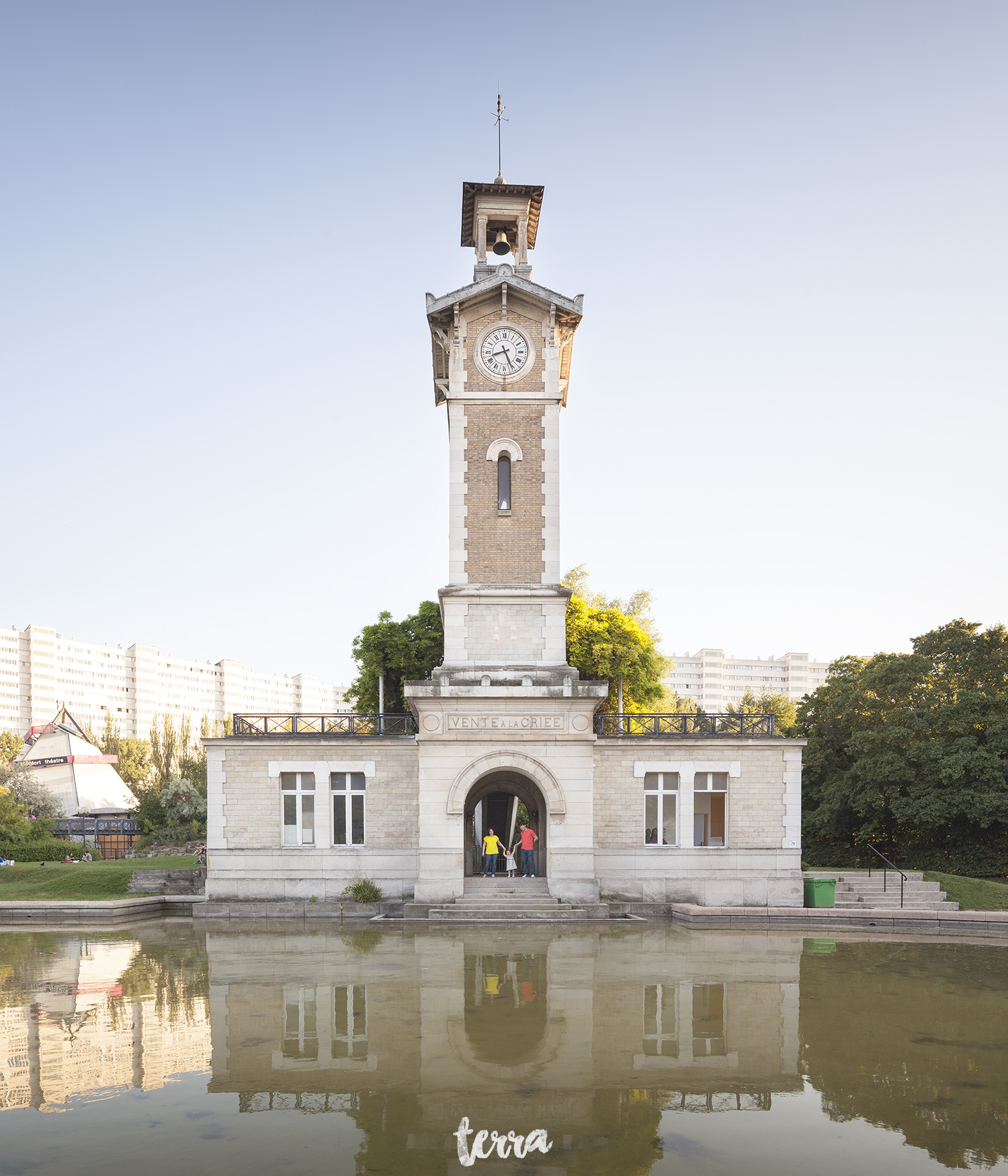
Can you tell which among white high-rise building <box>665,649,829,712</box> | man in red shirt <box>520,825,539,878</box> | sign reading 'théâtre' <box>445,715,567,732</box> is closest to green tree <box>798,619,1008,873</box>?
man in red shirt <box>520,825,539,878</box>

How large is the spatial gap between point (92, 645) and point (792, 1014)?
16721 centimetres

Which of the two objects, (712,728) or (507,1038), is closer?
(507,1038)

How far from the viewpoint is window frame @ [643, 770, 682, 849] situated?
23281mm

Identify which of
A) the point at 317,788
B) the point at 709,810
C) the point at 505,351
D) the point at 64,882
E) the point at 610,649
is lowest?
the point at 64,882

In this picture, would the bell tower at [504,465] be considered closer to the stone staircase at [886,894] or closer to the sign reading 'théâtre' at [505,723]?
the sign reading 'théâtre' at [505,723]

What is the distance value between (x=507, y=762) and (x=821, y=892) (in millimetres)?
Answer: 8521

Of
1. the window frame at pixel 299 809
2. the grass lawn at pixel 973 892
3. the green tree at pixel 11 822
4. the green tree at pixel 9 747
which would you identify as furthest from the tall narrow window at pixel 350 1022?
the green tree at pixel 9 747

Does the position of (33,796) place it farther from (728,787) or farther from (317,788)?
(728,787)

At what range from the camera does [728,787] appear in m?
23.3

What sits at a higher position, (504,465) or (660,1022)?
(504,465)

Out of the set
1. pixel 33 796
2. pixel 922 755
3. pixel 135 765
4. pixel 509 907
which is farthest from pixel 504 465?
pixel 135 765

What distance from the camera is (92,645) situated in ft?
527

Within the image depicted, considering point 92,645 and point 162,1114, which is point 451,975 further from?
point 92,645

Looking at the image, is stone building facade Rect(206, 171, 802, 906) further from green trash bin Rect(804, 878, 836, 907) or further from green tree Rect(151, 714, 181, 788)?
green tree Rect(151, 714, 181, 788)
